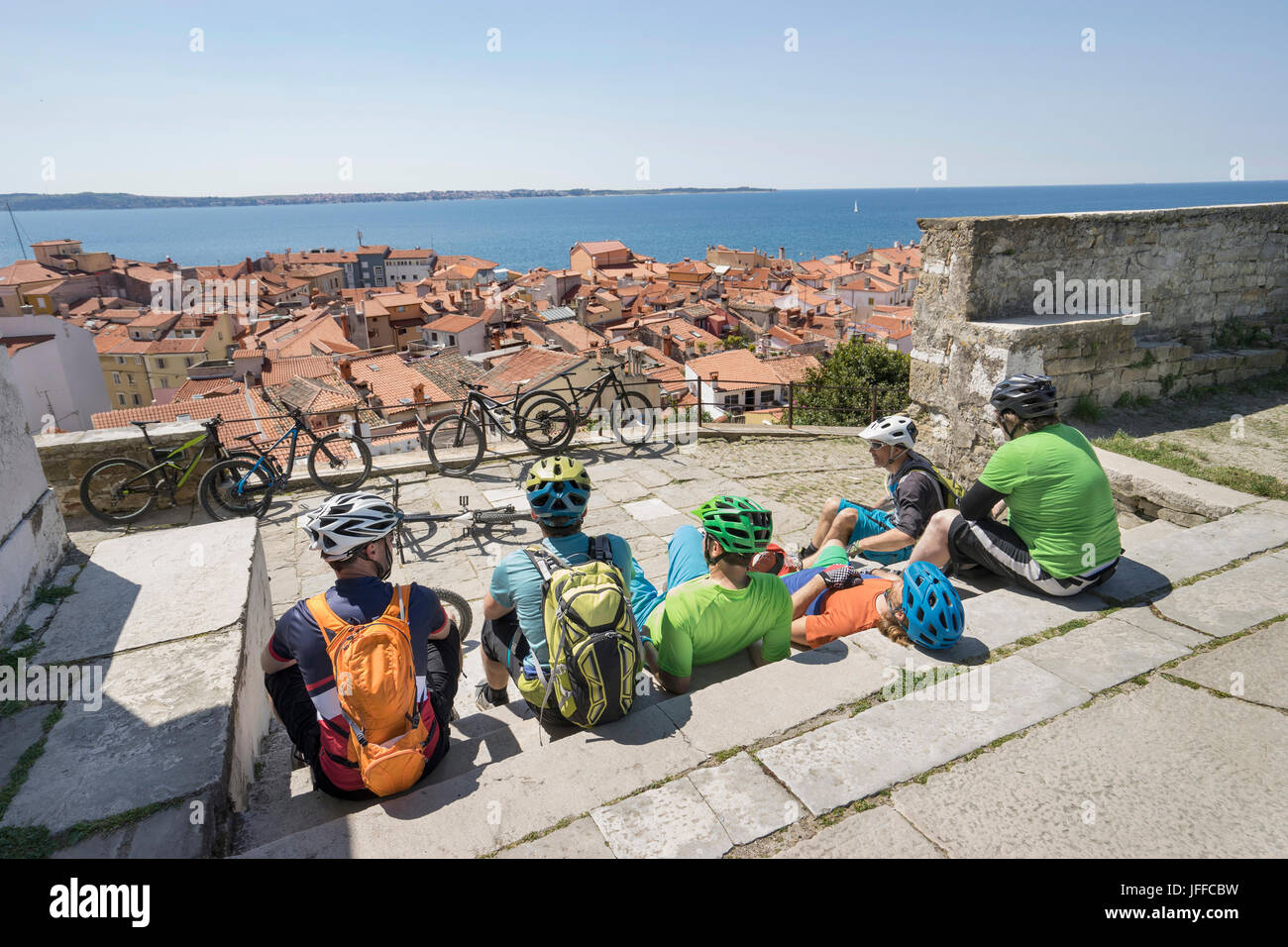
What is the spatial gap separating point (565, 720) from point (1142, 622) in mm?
2934

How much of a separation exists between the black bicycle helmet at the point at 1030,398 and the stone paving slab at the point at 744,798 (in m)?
2.60

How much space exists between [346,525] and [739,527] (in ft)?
5.53

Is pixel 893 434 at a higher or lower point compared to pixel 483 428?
higher

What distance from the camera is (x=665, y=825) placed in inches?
96.3

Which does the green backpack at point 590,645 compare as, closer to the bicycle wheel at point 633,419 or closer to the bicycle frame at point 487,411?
the bicycle frame at point 487,411

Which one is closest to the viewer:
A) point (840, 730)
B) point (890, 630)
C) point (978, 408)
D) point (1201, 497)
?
point (840, 730)

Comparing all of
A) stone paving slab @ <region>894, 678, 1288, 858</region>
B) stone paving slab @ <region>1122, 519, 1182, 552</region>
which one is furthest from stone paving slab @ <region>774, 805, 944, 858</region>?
stone paving slab @ <region>1122, 519, 1182, 552</region>

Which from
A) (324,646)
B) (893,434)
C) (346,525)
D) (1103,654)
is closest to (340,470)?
(346,525)

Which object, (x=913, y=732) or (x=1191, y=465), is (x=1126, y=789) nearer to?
(x=913, y=732)

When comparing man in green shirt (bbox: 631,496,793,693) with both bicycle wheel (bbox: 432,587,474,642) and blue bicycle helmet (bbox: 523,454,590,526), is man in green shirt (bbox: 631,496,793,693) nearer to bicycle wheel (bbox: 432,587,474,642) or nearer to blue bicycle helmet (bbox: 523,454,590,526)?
blue bicycle helmet (bbox: 523,454,590,526)

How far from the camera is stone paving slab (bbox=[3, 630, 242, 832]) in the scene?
2639 millimetres
